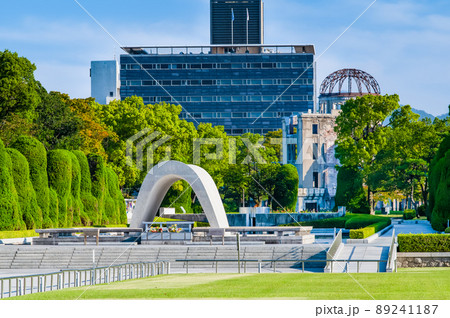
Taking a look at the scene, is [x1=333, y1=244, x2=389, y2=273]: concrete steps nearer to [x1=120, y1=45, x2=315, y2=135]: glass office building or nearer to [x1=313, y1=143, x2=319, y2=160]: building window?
[x1=313, y1=143, x2=319, y2=160]: building window

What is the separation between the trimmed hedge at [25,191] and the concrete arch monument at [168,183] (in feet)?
17.8

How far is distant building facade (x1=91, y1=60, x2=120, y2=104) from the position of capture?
451 feet

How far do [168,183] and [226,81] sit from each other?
3881 inches

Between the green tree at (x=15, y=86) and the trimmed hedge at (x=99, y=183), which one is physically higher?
the green tree at (x=15, y=86)

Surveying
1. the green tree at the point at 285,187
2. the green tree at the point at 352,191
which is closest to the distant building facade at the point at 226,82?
the green tree at the point at 285,187

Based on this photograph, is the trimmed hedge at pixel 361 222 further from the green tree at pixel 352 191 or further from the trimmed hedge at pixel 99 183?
the trimmed hedge at pixel 99 183

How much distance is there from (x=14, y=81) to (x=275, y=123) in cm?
9502

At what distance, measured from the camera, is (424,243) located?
94.8 ft

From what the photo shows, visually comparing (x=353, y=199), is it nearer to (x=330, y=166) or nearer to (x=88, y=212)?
(x=88, y=212)

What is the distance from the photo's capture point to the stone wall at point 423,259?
28781 millimetres

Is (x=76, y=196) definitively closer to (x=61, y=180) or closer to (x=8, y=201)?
(x=61, y=180)

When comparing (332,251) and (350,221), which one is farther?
(350,221)

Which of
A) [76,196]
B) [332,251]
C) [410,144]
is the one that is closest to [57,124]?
[76,196]

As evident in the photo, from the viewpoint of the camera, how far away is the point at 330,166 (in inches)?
3981
